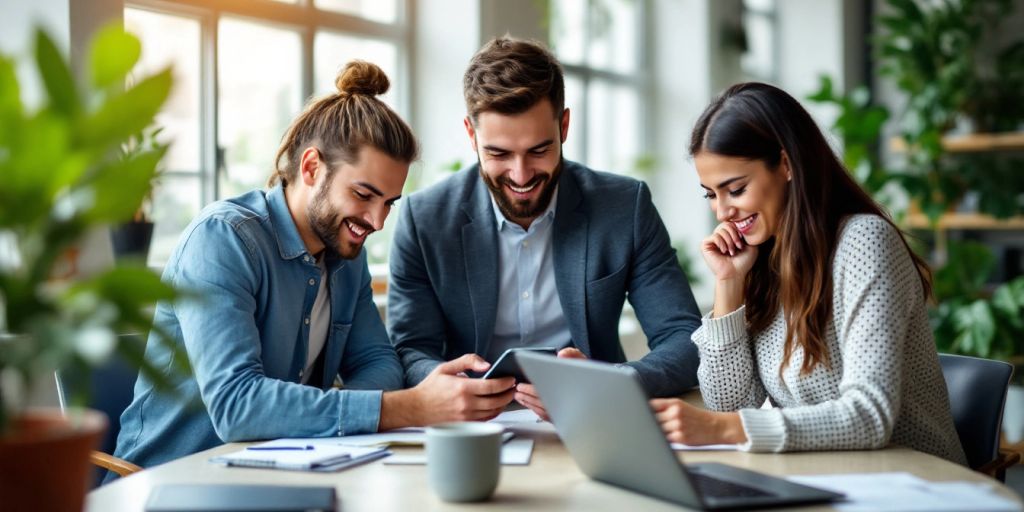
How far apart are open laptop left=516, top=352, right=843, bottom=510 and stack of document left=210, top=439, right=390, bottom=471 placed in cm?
30

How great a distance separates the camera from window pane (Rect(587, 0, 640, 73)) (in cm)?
566

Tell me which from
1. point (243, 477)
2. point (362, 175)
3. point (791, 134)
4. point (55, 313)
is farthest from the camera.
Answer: point (362, 175)

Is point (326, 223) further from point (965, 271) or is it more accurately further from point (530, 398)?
point (965, 271)

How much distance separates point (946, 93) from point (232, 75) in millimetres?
4010

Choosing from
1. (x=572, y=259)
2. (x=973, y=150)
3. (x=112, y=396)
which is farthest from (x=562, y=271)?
(x=973, y=150)

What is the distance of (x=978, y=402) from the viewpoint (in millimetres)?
2008

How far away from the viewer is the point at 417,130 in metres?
4.36

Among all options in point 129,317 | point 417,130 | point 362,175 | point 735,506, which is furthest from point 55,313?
point 417,130

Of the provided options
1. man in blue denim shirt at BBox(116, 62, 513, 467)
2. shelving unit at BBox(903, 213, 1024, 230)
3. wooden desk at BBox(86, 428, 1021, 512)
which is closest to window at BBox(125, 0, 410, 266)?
man in blue denim shirt at BBox(116, 62, 513, 467)

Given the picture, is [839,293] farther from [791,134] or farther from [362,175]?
[362,175]

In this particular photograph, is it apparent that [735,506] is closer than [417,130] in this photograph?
Yes

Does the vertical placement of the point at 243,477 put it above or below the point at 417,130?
below

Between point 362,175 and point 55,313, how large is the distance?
1143 mm

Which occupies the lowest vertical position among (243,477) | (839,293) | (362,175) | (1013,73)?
(243,477)
